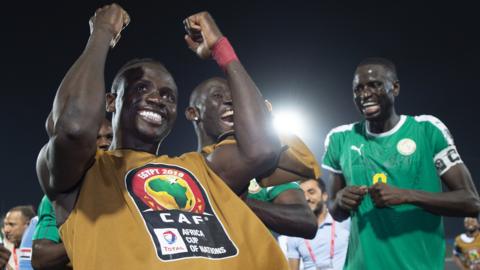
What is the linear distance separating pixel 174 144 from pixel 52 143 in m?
18.7

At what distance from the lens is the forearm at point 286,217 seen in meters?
2.51

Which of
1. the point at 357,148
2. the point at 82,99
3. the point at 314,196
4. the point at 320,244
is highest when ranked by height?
the point at 82,99

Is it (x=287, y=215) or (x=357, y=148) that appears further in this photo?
(x=357, y=148)

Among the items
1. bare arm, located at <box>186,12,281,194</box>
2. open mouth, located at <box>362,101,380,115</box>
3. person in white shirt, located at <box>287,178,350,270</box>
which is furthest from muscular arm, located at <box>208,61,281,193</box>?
person in white shirt, located at <box>287,178,350,270</box>

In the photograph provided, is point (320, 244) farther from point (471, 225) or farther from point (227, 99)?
point (471, 225)

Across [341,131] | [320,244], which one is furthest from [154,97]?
[320,244]

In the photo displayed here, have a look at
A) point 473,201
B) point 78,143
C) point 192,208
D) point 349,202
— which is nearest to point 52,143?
point 78,143

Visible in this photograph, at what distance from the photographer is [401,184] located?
3.33 metres

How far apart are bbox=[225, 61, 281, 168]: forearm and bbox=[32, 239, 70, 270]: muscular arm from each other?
92 cm

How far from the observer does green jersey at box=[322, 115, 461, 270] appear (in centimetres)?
324

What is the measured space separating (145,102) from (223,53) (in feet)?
1.17

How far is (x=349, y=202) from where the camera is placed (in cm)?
326

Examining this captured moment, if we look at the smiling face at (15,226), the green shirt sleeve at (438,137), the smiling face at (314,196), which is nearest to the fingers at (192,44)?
the green shirt sleeve at (438,137)

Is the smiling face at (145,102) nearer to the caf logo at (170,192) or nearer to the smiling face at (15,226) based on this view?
the caf logo at (170,192)
